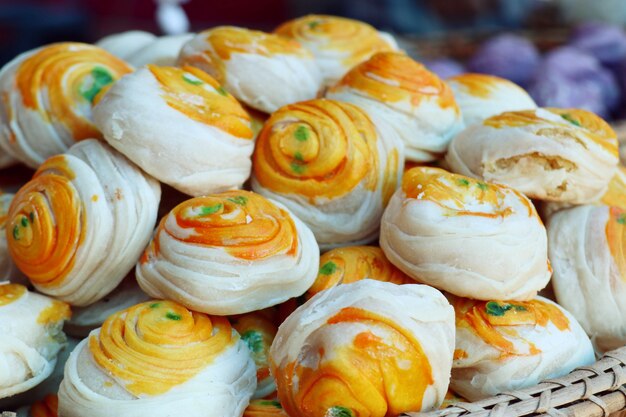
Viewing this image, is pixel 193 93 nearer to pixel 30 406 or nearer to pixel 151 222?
pixel 151 222

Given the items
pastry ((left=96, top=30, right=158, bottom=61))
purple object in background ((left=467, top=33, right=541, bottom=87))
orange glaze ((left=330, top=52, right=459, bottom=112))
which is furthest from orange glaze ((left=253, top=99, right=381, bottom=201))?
purple object in background ((left=467, top=33, right=541, bottom=87))

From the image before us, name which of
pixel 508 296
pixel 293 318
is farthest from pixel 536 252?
pixel 293 318

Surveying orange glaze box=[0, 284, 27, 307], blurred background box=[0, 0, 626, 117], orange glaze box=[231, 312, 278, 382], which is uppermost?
orange glaze box=[0, 284, 27, 307]

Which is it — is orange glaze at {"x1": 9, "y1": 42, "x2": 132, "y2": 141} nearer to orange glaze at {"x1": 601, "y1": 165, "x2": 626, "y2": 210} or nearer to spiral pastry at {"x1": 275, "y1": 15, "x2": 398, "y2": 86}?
spiral pastry at {"x1": 275, "y1": 15, "x2": 398, "y2": 86}

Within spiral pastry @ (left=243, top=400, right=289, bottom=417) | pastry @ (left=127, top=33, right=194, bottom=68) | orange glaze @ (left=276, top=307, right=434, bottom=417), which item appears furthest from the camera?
pastry @ (left=127, top=33, right=194, bottom=68)

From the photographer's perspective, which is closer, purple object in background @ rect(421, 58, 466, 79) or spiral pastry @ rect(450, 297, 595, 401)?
spiral pastry @ rect(450, 297, 595, 401)
